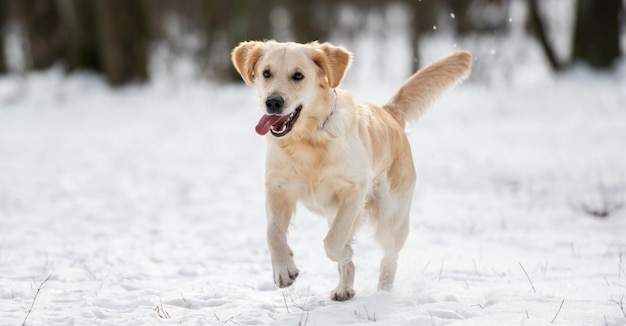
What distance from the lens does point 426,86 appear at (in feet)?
16.5

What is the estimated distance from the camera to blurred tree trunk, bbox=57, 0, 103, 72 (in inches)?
633

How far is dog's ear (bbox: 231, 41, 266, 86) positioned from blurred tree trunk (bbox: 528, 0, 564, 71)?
11.0m

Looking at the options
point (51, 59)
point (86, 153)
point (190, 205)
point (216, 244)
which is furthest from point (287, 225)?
point (51, 59)

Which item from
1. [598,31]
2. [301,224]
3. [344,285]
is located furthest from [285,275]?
[598,31]

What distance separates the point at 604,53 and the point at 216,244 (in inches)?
399

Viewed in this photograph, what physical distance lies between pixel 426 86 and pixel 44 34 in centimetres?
1636

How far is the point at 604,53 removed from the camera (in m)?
12.9

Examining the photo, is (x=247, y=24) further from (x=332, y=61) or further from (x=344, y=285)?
(x=344, y=285)

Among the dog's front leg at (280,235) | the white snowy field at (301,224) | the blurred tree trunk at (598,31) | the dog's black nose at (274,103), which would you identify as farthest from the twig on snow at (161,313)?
the blurred tree trunk at (598,31)

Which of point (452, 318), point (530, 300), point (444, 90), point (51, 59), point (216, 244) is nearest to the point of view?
point (452, 318)

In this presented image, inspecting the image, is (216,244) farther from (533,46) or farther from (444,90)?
(533,46)

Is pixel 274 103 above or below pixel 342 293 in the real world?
above

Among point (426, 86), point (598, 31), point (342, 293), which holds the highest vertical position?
point (426, 86)

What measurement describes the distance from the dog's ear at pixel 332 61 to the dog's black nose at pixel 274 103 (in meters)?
0.37
